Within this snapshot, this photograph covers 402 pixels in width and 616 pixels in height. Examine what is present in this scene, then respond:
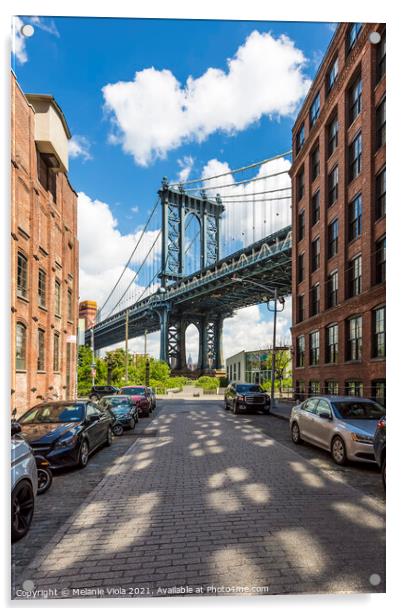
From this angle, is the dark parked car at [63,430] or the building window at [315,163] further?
the building window at [315,163]

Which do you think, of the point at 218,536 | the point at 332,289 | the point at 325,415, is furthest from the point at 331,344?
the point at 218,536

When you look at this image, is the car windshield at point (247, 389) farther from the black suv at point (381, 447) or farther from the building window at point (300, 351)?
the black suv at point (381, 447)

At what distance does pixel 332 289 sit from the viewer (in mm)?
23625

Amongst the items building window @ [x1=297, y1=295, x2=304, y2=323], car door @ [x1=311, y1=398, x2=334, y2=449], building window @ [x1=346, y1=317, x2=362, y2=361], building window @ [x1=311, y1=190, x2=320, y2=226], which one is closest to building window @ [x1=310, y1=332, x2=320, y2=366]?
building window @ [x1=297, y1=295, x2=304, y2=323]

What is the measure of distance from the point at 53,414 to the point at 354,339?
14207 mm

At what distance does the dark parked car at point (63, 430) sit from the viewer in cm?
787

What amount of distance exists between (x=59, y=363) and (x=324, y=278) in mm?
17543

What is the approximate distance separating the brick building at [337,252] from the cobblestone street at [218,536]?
17.9ft

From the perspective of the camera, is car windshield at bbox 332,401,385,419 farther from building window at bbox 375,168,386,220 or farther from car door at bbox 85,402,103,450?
car door at bbox 85,402,103,450

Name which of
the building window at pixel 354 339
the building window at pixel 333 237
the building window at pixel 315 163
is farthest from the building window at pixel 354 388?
the building window at pixel 315 163

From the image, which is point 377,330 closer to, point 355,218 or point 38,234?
point 355,218

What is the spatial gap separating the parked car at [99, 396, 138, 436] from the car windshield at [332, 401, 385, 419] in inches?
291

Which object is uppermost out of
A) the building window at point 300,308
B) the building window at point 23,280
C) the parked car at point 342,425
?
the building window at point 300,308
